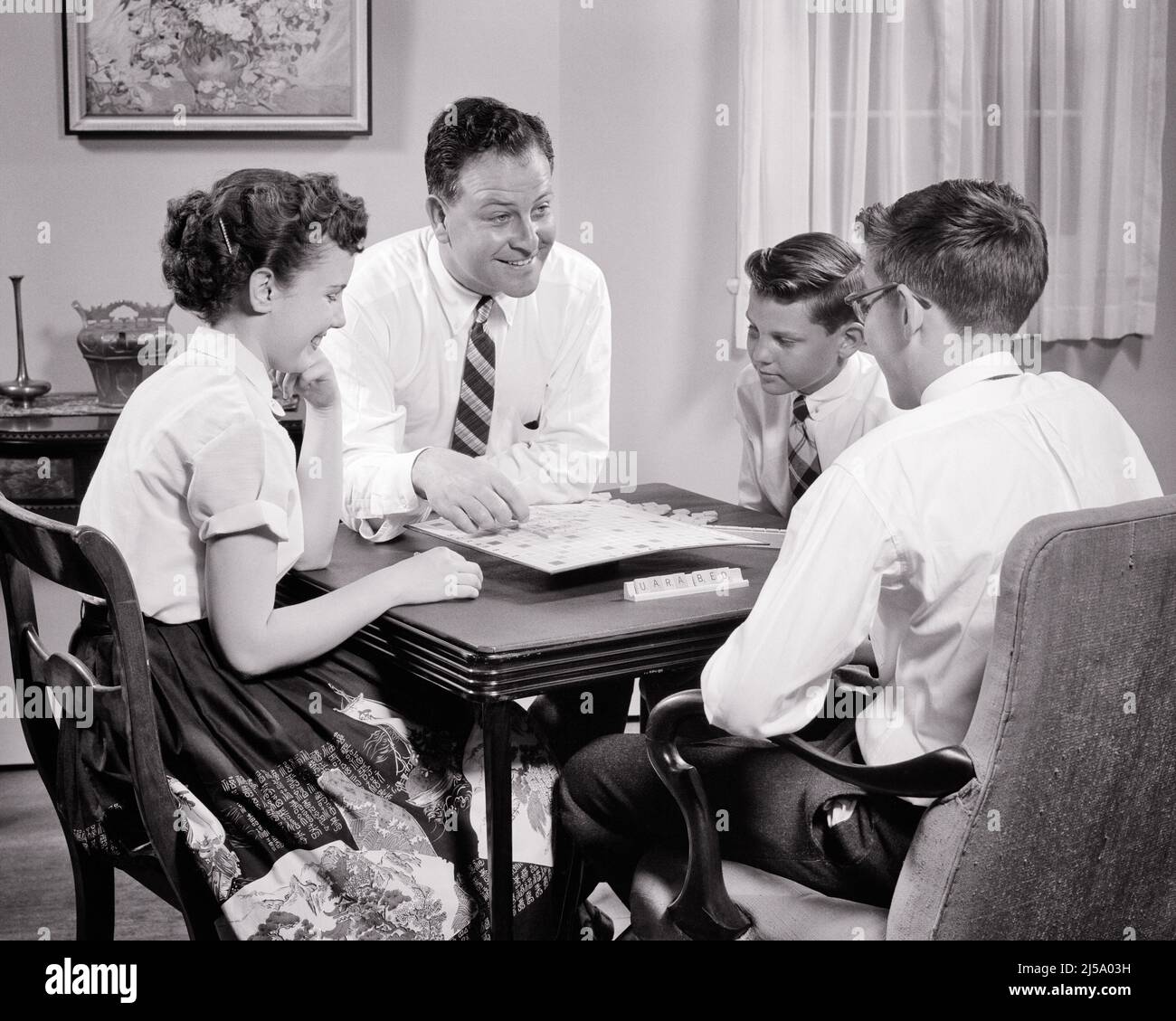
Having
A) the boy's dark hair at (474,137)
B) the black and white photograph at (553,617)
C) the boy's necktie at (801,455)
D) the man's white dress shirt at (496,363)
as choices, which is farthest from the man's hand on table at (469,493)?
the boy's necktie at (801,455)

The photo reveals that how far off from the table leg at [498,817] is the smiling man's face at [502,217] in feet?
3.87

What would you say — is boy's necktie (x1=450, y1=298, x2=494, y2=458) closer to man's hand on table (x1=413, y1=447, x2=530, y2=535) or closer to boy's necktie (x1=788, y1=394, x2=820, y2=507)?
man's hand on table (x1=413, y1=447, x2=530, y2=535)

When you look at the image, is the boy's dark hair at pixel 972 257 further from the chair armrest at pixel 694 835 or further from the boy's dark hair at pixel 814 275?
the boy's dark hair at pixel 814 275

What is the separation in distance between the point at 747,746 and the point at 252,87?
8.27ft

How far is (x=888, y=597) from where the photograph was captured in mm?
1629

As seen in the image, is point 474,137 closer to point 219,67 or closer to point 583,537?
point 583,537

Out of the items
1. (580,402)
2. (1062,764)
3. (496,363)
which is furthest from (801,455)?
(1062,764)

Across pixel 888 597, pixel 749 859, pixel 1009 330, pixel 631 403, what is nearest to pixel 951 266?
pixel 1009 330

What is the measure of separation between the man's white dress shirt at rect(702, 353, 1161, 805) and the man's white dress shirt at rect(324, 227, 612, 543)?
1.21m

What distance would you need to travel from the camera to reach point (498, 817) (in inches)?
69.4

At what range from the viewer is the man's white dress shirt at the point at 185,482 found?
5.97ft

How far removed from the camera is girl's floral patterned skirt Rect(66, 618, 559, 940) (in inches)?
72.3

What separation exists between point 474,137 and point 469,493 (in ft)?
2.60
